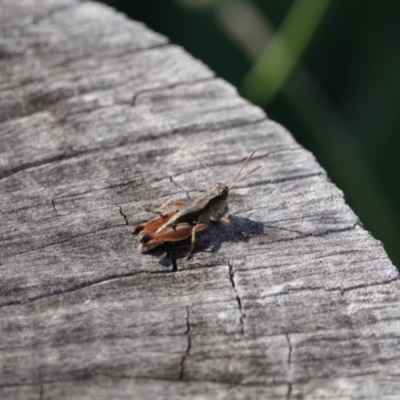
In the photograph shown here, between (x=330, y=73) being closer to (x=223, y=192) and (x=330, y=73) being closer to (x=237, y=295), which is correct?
(x=223, y=192)

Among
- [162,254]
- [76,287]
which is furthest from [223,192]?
A: [76,287]

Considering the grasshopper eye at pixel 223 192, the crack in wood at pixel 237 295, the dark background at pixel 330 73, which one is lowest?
the dark background at pixel 330 73

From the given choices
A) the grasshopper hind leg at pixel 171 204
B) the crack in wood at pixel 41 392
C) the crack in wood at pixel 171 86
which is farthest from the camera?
the crack in wood at pixel 171 86

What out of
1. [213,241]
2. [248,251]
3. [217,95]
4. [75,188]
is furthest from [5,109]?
[248,251]

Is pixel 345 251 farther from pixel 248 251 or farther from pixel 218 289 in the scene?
pixel 218 289

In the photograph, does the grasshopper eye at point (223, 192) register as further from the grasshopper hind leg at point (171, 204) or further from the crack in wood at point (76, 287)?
the crack in wood at point (76, 287)

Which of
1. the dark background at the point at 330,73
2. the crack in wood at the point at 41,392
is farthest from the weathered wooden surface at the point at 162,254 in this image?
the dark background at the point at 330,73

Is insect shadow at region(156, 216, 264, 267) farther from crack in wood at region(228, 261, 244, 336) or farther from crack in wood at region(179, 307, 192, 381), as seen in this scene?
crack in wood at region(179, 307, 192, 381)
